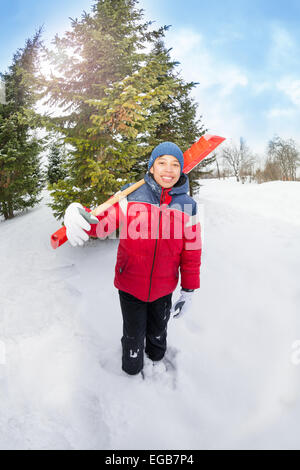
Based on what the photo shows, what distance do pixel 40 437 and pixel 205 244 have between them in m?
4.58

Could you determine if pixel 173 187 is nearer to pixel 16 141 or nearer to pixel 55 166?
pixel 16 141

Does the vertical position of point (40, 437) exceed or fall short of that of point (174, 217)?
it falls short

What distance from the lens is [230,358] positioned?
2.53 m

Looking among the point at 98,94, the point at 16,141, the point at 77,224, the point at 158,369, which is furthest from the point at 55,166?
the point at 158,369

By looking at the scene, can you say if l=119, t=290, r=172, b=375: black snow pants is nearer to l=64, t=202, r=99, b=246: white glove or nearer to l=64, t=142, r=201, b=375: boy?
l=64, t=142, r=201, b=375: boy

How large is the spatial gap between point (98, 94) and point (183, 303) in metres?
5.19

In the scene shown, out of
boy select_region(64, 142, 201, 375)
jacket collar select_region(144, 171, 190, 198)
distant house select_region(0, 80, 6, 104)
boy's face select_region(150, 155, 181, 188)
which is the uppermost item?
distant house select_region(0, 80, 6, 104)

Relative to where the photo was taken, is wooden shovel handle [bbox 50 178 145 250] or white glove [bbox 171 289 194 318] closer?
wooden shovel handle [bbox 50 178 145 250]

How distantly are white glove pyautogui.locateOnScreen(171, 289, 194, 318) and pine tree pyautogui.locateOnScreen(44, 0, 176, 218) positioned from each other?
2977 millimetres

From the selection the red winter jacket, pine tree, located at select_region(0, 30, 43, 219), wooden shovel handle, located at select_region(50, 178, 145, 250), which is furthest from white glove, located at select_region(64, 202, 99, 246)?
pine tree, located at select_region(0, 30, 43, 219)

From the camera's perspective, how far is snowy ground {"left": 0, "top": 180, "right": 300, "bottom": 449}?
185 centimetres

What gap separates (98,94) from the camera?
16.7ft
